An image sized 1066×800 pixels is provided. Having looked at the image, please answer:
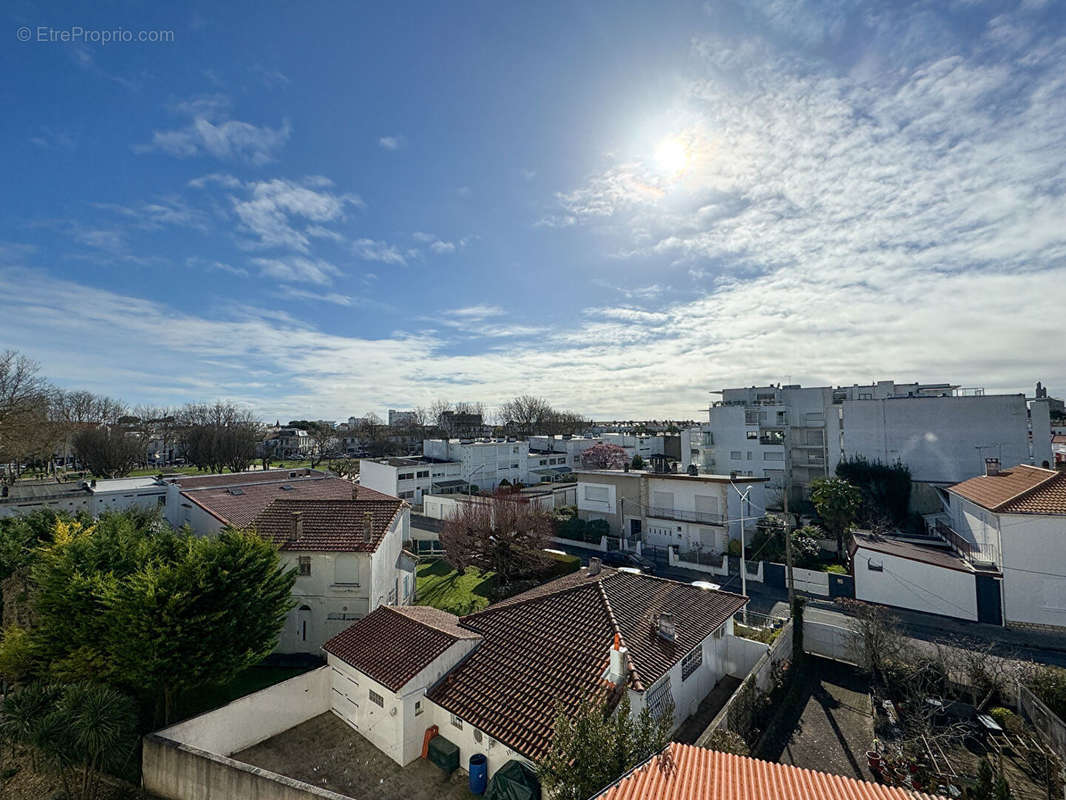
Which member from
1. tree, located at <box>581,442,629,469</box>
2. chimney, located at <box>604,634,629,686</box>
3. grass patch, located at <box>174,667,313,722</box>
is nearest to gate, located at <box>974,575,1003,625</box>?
chimney, located at <box>604,634,629,686</box>

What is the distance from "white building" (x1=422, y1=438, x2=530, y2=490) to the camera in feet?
173

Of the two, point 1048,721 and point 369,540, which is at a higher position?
point 369,540

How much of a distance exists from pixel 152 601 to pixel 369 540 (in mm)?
7756

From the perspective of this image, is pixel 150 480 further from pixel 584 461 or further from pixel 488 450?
pixel 584 461

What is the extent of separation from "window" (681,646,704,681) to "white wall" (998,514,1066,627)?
1708cm

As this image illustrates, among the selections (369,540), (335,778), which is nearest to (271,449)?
(369,540)

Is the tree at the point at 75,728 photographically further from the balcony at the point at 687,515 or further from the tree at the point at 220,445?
the tree at the point at 220,445

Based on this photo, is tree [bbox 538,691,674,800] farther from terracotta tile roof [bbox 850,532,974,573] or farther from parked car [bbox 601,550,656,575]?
terracotta tile roof [bbox 850,532,974,573]

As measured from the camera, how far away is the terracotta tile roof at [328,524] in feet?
62.2

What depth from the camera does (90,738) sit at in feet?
36.8

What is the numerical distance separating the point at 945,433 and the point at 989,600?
21.5 meters

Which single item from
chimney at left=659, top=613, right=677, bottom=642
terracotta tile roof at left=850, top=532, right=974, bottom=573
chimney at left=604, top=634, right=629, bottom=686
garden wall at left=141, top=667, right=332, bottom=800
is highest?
chimney at left=604, top=634, right=629, bottom=686

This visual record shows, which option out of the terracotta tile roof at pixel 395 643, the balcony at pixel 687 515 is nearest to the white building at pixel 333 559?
the terracotta tile roof at pixel 395 643

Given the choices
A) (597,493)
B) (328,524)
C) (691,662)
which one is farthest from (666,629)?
(597,493)
